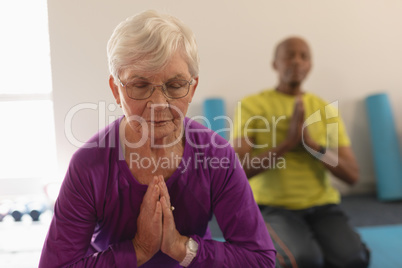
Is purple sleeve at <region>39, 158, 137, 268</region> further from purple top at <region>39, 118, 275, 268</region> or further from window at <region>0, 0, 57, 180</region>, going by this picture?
window at <region>0, 0, 57, 180</region>

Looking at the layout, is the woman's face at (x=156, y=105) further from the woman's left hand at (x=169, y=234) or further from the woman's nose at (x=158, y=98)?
the woman's left hand at (x=169, y=234)

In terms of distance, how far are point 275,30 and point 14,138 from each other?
6.53 feet

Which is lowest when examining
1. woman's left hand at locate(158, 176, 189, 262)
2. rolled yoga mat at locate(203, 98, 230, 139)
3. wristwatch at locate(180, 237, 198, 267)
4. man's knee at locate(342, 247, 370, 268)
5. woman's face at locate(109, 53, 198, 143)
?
man's knee at locate(342, 247, 370, 268)

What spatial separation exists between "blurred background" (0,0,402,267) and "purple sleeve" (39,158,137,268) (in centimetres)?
29

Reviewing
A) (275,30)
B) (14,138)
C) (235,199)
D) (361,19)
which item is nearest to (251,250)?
(235,199)

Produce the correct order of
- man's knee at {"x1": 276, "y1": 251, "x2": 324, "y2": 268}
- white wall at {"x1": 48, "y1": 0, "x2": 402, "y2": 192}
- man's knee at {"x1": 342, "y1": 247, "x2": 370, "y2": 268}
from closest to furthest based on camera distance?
man's knee at {"x1": 276, "y1": 251, "x2": 324, "y2": 268} < man's knee at {"x1": 342, "y1": 247, "x2": 370, "y2": 268} < white wall at {"x1": 48, "y1": 0, "x2": 402, "y2": 192}

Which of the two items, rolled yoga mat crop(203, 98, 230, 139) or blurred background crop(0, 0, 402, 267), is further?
rolled yoga mat crop(203, 98, 230, 139)

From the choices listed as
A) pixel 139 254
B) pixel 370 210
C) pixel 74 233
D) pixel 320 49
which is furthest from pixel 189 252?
Answer: pixel 320 49

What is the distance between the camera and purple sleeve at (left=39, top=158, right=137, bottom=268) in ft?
2.75

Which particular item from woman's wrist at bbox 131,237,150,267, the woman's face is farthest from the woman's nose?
woman's wrist at bbox 131,237,150,267

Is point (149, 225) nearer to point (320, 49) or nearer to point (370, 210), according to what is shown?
point (370, 210)


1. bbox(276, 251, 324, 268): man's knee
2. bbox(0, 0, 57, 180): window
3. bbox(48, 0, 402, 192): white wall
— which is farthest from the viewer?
bbox(48, 0, 402, 192): white wall

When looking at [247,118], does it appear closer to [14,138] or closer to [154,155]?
[154,155]

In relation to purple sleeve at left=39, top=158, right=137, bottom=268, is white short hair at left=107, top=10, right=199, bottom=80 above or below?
above
